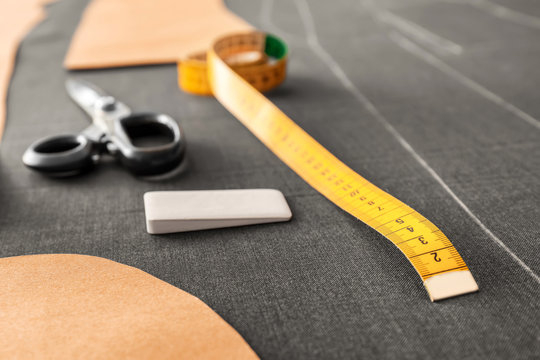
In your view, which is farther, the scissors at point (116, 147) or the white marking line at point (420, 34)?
the white marking line at point (420, 34)

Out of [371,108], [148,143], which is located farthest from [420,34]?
[148,143]

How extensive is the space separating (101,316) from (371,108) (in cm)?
63

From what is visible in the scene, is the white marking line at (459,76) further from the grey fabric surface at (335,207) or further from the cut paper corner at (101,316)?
the cut paper corner at (101,316)

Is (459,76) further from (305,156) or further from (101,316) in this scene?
(101,316)

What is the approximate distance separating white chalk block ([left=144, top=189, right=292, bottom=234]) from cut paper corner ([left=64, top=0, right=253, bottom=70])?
613 mm

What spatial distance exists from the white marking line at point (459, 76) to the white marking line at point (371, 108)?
0.70ft

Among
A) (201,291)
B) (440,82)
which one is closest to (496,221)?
(201,291)

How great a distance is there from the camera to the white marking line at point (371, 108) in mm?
559

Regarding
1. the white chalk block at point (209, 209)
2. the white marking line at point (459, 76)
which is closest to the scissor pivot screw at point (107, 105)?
the white chalk block at point (209, 209)

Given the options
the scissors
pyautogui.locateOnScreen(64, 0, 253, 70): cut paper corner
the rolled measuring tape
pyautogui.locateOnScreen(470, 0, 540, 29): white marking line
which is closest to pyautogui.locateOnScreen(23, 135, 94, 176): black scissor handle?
the scissors

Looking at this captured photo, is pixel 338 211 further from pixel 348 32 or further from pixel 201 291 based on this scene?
pixel 348 32

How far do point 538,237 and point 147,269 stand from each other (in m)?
0.47

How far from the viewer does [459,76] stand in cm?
101

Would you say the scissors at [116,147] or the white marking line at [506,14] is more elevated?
the white marking line at [506,14]
